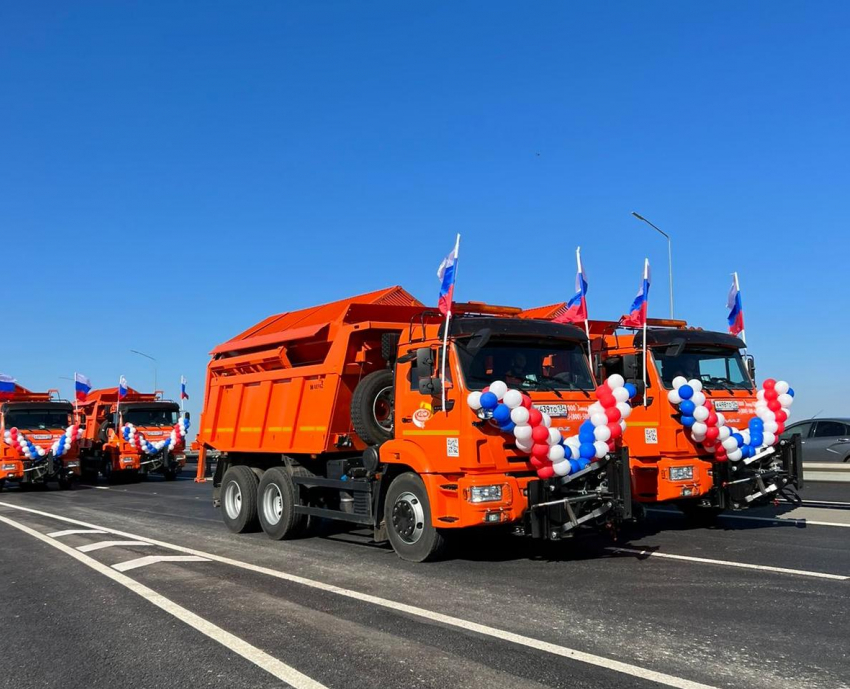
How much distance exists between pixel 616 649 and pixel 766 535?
6073 millimetres

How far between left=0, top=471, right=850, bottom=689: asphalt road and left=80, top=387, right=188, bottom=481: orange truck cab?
1546cm

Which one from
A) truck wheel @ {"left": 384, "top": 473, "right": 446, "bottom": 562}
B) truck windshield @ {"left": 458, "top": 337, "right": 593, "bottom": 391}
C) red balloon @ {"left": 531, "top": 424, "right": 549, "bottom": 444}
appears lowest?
truck wheel @ {"left": 384, "top": 473, "right": 446, "bottom": 562}

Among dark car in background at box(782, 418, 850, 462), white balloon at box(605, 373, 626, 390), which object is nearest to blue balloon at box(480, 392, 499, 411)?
white balloon at box(605, 373, 626, 390)

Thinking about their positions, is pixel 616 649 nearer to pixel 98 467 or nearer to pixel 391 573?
pixel 391 573

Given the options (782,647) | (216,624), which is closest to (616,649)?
(782,647)

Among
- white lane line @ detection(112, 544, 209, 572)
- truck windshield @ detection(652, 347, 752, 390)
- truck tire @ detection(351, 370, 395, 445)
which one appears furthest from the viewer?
truck windshield @ detection(652, 347, 752, 390)

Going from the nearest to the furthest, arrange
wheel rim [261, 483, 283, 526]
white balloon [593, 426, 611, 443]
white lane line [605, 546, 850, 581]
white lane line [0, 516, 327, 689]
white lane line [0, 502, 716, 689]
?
white lane line [0, 502, 716, 689] → white lane line [0, 516, 327, 689] → white lane line [605, 546, 850, 581] → white balloon [593, 426, 611, 443] → wheel rim [261, 483, 283, 526]

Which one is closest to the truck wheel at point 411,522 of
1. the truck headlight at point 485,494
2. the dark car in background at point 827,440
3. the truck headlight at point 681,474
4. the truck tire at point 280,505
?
the truck headlight at point 485,494

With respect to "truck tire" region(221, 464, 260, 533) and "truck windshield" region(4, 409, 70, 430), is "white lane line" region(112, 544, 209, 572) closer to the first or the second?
"truck tire" region(221, 464, 260, 533)

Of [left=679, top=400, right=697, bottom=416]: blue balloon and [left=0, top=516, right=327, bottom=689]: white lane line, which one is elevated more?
[left=679, top=400, right=697, bottom=416]: blue balloon

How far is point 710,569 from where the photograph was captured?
8.30m

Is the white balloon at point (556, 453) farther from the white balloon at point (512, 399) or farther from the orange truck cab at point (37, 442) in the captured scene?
the orange truck cab at point (37, 442)

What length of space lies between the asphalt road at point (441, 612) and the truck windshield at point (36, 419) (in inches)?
552

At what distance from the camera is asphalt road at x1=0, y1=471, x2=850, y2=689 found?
16.9 feet
